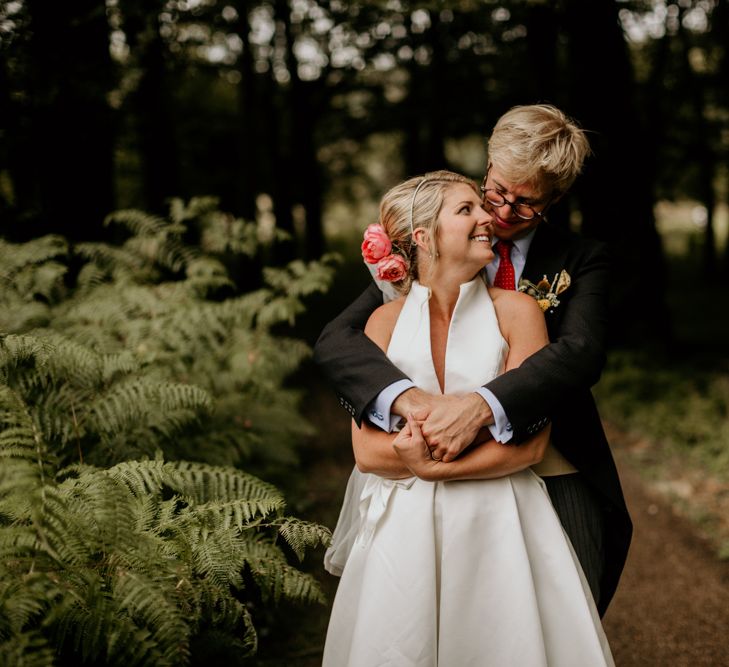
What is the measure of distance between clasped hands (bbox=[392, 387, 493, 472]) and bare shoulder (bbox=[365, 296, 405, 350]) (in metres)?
0.36

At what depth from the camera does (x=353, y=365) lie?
2.41 metres

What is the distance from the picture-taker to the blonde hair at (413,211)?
245 centimetres

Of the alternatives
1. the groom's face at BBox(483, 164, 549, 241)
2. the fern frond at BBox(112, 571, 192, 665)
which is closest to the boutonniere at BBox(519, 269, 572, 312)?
the groom's face at BBox(483, 164, 549, 241)

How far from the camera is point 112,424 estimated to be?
3592 mm

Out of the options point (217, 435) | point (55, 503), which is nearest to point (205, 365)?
point (217, 435)

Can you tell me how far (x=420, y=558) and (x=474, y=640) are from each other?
348 millimetres

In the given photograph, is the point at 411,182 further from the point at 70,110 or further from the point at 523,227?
the point at 70,110

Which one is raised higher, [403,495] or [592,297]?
[592,297]

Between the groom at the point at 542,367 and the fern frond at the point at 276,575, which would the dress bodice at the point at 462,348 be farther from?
the fern frond at the point at 276,575

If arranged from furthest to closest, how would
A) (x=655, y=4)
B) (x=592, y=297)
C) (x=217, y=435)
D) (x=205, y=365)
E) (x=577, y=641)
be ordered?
(x=655, y=4) < (x=205, y=365) < (x=217, y=435) < (x=592, y=297) < (x=577, y=641)

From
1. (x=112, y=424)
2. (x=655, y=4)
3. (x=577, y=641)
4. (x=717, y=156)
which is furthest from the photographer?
(x=717, y=156)

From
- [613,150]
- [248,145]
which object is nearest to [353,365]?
[613,150]

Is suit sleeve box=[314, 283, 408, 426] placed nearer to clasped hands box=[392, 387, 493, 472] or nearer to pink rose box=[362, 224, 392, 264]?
clasped hands box=[392, 387, 493, 472]

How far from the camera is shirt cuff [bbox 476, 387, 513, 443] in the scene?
2.19m
